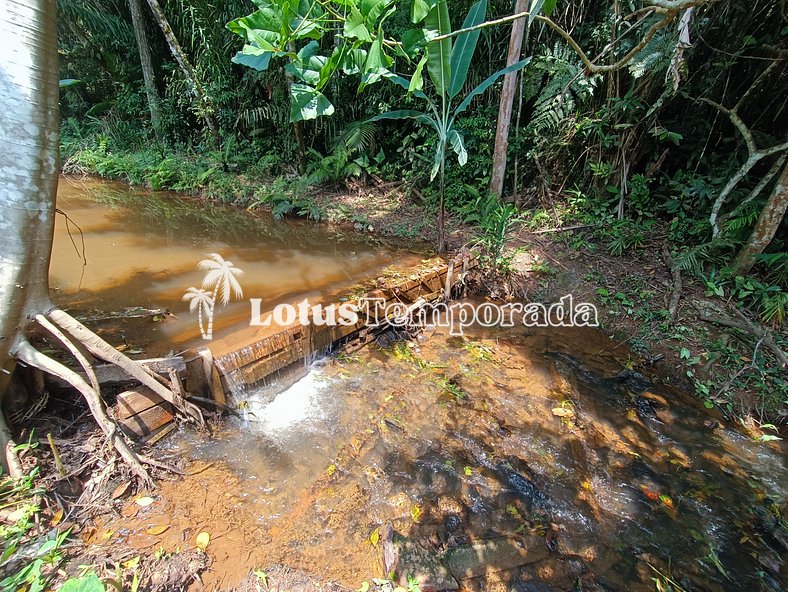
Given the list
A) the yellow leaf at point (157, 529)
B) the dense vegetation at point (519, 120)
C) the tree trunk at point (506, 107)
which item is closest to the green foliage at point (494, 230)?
the dense vegetation at point (519, 120)

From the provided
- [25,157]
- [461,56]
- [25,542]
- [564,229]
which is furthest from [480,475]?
[461,56]

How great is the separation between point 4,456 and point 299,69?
12.8ft

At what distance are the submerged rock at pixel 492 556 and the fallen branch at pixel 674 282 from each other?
328 centimetres

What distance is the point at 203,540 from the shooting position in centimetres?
195

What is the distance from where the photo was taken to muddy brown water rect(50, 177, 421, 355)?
12.5 ft

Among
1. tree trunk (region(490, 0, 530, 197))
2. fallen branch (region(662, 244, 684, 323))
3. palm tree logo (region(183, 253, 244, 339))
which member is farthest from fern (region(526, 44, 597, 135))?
palm tree logo (region(183, 253, 244, 339))

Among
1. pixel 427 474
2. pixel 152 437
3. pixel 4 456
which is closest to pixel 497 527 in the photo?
pixel 427 474

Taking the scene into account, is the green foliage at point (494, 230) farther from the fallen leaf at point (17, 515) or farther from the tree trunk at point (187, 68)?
the tree trunk at point (187, 68)

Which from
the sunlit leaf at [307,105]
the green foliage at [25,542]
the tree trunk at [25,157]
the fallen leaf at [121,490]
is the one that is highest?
the sunlit leaf at [307,105]

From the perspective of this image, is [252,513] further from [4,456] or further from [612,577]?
[612,577]

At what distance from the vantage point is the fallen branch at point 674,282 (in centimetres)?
417

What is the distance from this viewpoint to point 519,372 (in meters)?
3.77

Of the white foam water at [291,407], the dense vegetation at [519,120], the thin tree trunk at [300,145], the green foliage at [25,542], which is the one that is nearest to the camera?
the green foliage at [25,542]

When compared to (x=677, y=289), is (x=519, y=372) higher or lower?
lower
